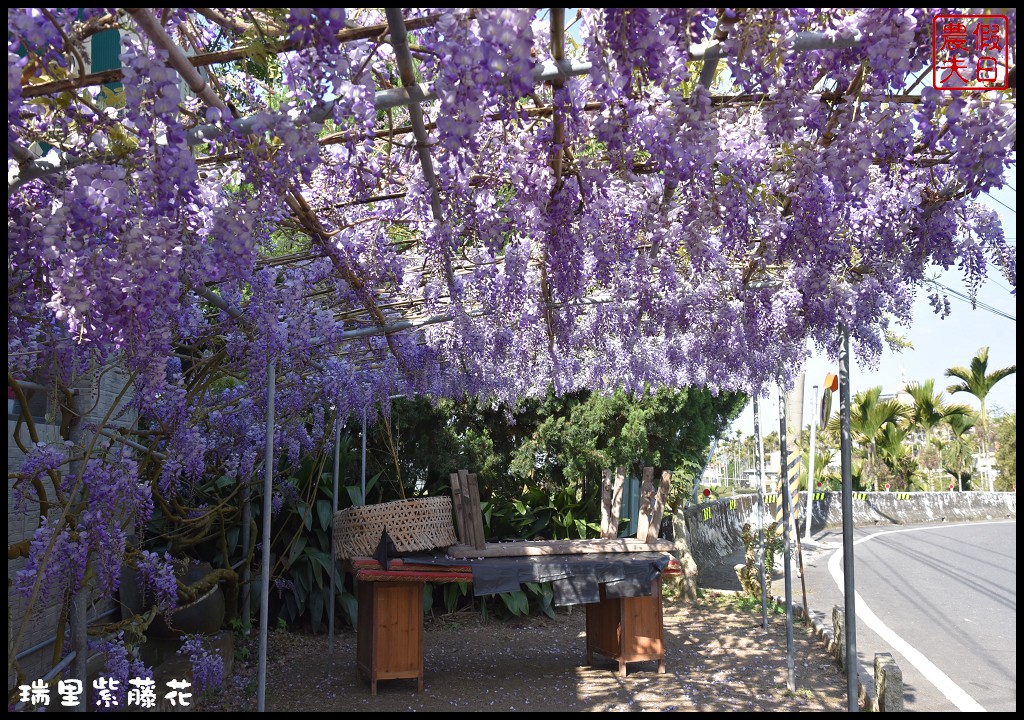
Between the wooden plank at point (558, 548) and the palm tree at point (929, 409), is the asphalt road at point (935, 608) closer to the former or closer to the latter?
the wooden plank at point (558, 548)

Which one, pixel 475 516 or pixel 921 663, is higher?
pixel 475 516

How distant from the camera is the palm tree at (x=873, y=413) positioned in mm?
23969

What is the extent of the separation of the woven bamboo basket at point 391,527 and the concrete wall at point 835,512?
15.3ft

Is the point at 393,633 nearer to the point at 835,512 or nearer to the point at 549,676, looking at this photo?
the point at 549,676

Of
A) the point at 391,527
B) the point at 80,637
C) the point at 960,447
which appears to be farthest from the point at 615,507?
the point at 960,447

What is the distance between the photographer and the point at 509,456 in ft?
31.5

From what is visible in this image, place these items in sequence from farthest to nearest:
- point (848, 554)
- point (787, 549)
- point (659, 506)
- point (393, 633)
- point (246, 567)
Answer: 1. point (246, 567)
2. point (659, 506)
3. point (787, 549)
4. point (393, 633)
5. point (848, 554)

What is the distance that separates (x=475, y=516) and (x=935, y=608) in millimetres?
5287

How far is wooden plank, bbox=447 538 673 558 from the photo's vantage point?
5996mm

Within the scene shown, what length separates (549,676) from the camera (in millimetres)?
6098

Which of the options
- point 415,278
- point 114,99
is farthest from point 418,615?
point 114,99

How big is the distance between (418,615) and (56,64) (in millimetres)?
4137

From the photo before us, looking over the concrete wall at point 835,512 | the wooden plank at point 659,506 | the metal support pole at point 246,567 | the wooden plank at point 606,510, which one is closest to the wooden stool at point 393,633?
the metal support pole at point 246,567

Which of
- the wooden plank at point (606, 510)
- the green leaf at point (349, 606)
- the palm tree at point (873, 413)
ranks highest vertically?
the palm tree at point (873, 413)
